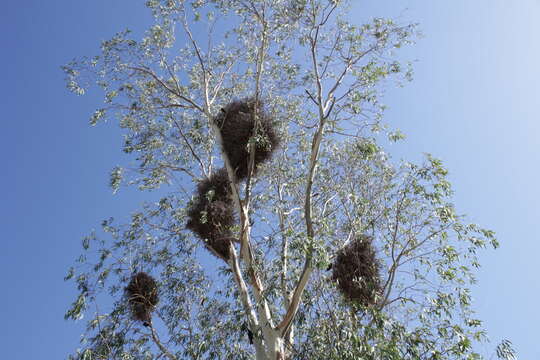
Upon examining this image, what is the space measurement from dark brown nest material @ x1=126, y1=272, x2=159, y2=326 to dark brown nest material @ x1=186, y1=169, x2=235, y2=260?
93cm

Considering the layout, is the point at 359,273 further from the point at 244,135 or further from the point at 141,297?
the point at 141,297

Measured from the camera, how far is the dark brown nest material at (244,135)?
19.5ft

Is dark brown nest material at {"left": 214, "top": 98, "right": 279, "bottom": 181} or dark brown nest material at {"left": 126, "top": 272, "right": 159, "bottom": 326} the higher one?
dark brown nest material at {"left": 214, "top": 98, "right": 279, "bottom": 181}

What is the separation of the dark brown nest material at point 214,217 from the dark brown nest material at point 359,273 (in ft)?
4.51

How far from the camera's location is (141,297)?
616cm

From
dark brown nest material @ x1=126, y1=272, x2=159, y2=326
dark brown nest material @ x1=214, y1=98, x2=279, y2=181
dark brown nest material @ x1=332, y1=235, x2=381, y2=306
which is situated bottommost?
dark brown nest material @ x1=126, y1=272, x2=159, y2=326

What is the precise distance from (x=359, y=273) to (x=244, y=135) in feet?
6.93

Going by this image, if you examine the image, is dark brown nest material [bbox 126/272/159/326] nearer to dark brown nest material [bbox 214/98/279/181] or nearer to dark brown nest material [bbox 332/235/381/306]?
dark brown nest material [bbox 214/98/279/181]

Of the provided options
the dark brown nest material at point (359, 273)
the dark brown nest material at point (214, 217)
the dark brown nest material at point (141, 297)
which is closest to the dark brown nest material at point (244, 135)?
the dark brown nest material at point (214, 217)

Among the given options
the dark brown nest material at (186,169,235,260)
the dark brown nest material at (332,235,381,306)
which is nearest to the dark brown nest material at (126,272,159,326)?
the dark brown nest material at (186,169,235,260)

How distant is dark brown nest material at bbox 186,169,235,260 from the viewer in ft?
18.9

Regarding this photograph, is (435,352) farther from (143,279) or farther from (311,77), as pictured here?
(311,77)

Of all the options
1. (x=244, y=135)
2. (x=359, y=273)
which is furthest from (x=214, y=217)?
(x=359, y=273)

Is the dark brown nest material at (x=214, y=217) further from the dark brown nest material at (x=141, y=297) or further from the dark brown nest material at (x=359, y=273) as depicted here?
the dark brown nest material at (x=359, y=273)
